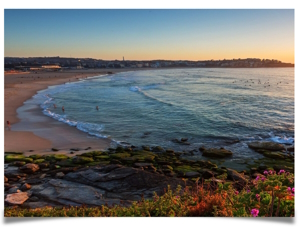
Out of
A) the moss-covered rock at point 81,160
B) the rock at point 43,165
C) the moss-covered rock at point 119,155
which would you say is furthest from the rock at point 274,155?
the rock at point 43,165

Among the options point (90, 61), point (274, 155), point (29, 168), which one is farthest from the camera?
point (90, 61)

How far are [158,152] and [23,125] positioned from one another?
11.2 meters

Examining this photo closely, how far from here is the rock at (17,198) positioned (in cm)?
805

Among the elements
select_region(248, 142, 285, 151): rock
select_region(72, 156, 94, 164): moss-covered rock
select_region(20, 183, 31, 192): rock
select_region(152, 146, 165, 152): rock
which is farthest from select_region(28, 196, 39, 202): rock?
select_region(248, 142, 285, 151): rock

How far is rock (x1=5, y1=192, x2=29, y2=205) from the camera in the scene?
805 centimetres

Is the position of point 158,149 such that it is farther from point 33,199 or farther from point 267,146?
point 33,199

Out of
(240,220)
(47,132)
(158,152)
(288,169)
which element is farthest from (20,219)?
(47,132)

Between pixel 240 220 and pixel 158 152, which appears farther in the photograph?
pixel 158 152

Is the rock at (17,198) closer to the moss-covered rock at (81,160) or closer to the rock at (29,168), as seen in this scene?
the rock at (29,168)

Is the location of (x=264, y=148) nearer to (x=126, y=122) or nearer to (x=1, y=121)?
(x=126, y=122)

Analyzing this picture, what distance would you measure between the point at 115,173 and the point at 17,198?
3.55 m

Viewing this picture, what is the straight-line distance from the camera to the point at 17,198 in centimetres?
830

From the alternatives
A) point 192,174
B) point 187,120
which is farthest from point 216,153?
point 187,120

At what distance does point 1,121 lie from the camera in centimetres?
604
